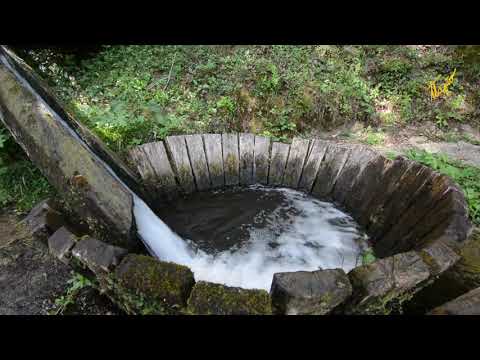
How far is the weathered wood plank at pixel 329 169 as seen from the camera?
364cm

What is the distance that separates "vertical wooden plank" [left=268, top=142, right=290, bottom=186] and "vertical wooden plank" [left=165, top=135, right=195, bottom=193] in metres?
1.02

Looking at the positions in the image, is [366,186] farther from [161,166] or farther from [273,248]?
[161,166]

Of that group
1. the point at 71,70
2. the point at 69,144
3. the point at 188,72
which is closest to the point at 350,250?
the point at 69,144

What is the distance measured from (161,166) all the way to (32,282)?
173 centimetres

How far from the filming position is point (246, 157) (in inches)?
156

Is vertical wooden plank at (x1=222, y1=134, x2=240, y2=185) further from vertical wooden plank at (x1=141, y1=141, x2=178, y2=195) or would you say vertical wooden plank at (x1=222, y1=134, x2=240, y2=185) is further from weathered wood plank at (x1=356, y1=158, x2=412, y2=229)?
weathered wood plank at (x1=356, y1=158, x2=412, y2=229)

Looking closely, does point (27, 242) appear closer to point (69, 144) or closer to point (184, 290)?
point (69, 144)

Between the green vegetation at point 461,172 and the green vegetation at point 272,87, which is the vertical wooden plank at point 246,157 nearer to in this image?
the green vegetation at point 272,87

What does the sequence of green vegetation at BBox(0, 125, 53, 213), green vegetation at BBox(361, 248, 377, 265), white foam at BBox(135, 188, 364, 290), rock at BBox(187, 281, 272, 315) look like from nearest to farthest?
rock at BBox(187, 281, 272, 315), white foam at BBox(135, 188, 364, 290), green vegetation at BBox(361, 248, 377, 265), green vegetation at BBox(0, 125, 53, 213)

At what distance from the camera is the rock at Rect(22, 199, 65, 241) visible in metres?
1.95

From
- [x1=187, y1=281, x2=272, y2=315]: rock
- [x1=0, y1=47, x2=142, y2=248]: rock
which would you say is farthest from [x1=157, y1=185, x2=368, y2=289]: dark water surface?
[x1=187, y1=281, x2=272, y2=315]: rock

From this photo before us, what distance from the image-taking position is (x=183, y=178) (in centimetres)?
384

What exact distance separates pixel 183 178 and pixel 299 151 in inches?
57.9

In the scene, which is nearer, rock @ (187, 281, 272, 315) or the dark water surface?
rock @ (187, 281, 272, 315)
